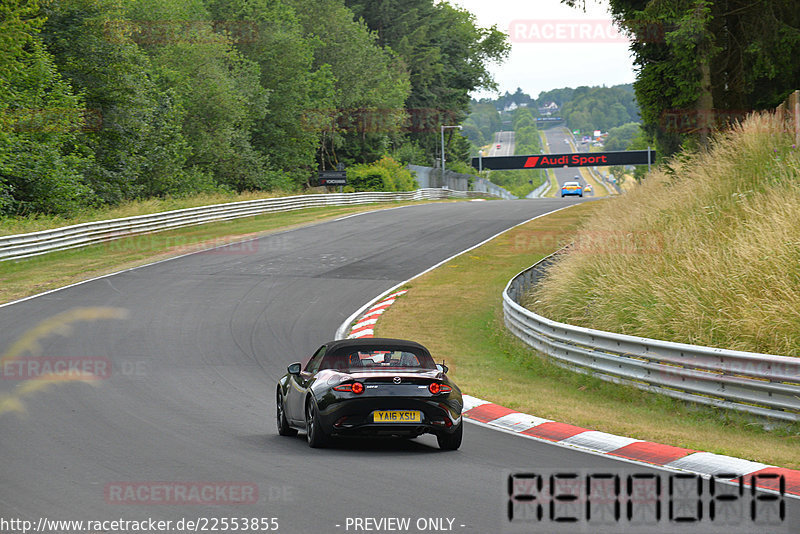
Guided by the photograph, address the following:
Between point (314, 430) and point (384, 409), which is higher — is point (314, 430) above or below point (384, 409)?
below

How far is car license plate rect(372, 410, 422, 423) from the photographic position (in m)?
9.20

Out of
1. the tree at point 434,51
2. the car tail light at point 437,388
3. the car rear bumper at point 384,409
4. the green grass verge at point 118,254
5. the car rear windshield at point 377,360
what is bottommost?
the green grass verge at point 118,254

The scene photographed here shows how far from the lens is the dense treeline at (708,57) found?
26.7m

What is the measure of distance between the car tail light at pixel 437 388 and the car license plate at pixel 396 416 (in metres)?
0.29

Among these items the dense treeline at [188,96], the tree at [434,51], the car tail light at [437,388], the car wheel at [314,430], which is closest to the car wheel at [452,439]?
the car tail light at [437,388]

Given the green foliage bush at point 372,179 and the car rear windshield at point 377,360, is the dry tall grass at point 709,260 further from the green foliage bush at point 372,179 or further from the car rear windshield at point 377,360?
the green foliage bush at point 372,179

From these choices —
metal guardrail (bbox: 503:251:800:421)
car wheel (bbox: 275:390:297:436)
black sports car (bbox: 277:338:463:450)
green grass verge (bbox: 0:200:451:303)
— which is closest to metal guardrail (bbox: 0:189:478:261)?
green grass verge (bbox: 0:200:451:303)

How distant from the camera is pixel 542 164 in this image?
105625 millimetres

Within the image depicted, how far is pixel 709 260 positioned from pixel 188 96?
160 feet

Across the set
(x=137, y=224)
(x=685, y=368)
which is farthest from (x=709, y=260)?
(x=137, y=224)

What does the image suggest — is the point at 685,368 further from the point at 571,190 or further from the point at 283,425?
the point at 571,190

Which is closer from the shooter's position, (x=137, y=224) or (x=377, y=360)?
(x=377, y=360)

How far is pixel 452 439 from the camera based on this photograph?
30.9ft

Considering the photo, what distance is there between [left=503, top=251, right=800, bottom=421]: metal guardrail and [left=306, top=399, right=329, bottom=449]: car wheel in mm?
Answer: 5103
